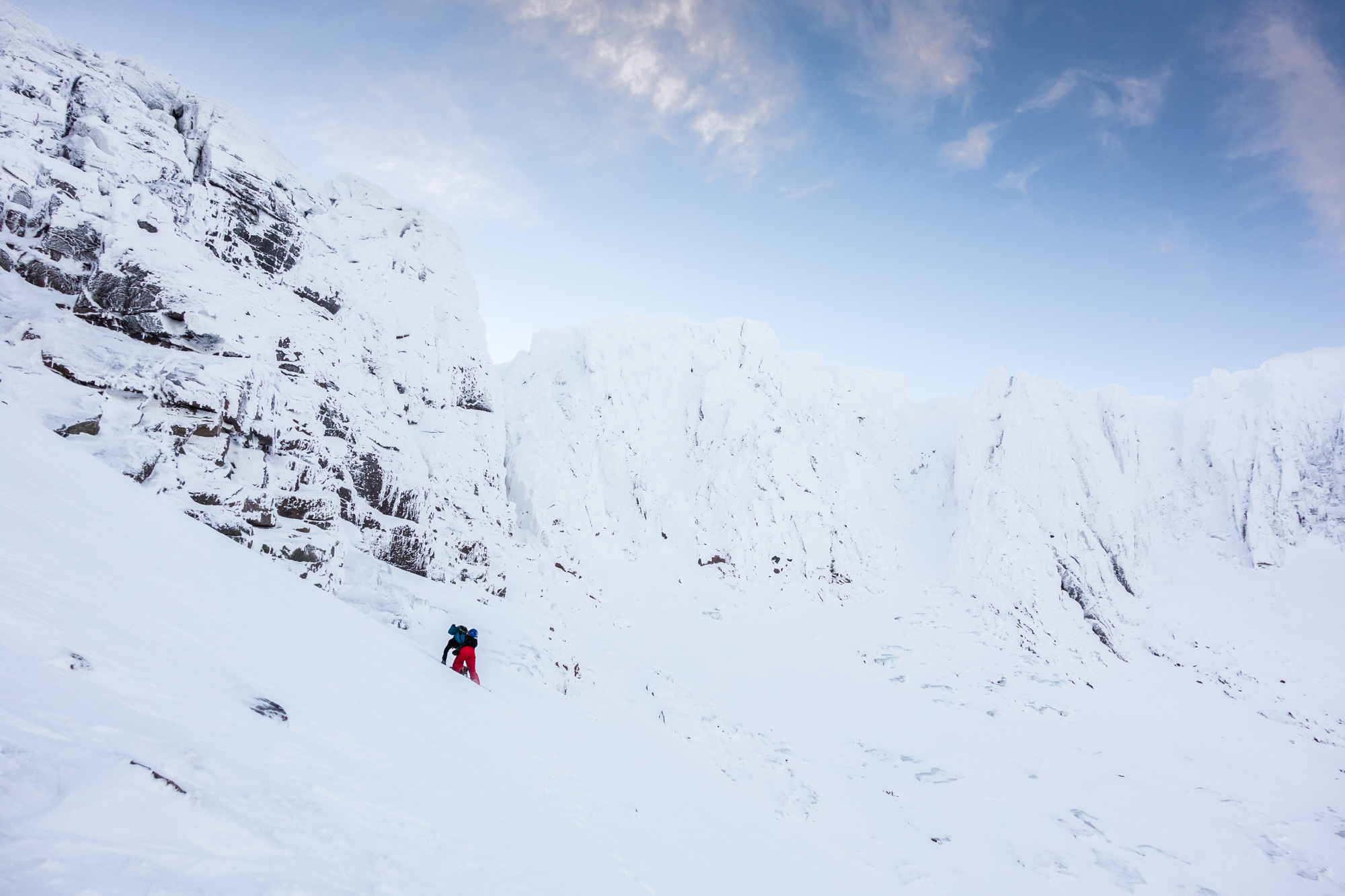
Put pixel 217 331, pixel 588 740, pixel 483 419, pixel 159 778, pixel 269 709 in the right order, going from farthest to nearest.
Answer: pixel 483 419 < pixel 217 331 < pixel 588 740 < pixel 269 709 < pixel 159 778

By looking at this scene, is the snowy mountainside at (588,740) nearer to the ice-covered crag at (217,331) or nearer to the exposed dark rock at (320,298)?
the ice-covered crag at (217,331)

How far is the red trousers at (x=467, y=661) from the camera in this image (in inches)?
358

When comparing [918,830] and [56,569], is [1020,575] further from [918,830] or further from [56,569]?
[56,569]

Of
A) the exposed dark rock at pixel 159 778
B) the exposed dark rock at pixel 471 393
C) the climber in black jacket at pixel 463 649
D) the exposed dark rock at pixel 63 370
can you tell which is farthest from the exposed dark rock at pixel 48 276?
the exposed dark rock at pixel 159 778

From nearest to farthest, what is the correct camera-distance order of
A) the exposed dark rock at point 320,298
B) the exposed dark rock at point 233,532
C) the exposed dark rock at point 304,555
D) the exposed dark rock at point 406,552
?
the exposed dark rock at point 233,532, the exposed dark rock at point 304,555, the exposed dark rock at point 406,552, the exposed dark rock at point 320,298

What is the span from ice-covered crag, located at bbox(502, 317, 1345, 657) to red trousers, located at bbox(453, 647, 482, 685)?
14.6 meters

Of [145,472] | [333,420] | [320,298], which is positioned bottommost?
[145,472]

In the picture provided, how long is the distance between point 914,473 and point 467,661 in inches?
1317

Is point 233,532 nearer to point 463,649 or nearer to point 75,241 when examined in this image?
point 463,649

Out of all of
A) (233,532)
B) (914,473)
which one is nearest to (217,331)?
(233,532)

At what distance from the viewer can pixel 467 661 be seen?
9172mm

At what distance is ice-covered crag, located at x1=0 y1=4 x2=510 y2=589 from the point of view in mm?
9539

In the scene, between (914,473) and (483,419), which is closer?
(483,419)

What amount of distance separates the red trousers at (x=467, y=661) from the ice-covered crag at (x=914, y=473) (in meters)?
14.6
